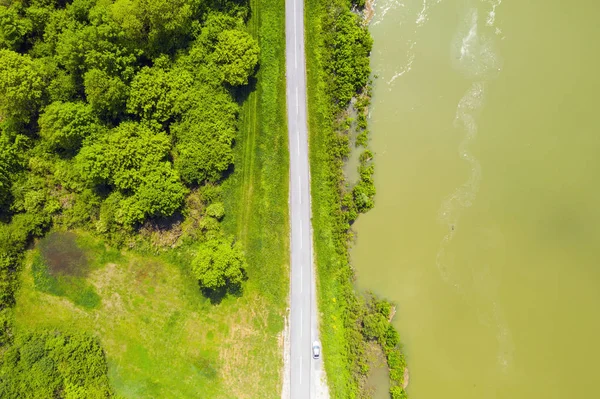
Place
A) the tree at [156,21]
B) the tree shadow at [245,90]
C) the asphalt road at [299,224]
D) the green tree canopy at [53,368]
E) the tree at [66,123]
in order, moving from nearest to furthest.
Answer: the tree at [156,21], the tree at [66,123], the green tree canopy at [53,368], the asphalt road at [299,224], the tree shadow at [245,90]

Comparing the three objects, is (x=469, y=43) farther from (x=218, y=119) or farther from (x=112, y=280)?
(x=112, y=280)

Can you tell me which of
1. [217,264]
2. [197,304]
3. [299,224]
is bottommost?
[197,304]

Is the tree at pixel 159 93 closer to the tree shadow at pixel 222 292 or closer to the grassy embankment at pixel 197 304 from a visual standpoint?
the grassy embankment at pixel 197 304

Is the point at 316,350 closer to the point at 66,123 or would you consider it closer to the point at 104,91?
the point at 104,91

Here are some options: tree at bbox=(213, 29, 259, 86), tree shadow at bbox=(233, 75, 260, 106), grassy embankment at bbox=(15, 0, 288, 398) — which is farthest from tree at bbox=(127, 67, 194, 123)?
grassy embankment at bbox=(15, 0, 288, 398)

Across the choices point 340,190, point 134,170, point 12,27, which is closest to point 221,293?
point 134,170

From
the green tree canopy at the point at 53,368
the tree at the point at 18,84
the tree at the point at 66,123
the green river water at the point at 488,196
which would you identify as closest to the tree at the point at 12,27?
the tree at the point at 18,84

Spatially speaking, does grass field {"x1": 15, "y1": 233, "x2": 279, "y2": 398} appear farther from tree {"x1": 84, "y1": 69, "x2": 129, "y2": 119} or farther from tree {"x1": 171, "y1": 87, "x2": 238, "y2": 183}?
tree {"x1": 84, "y1": 69, "x2": 129, "y2": 119}
